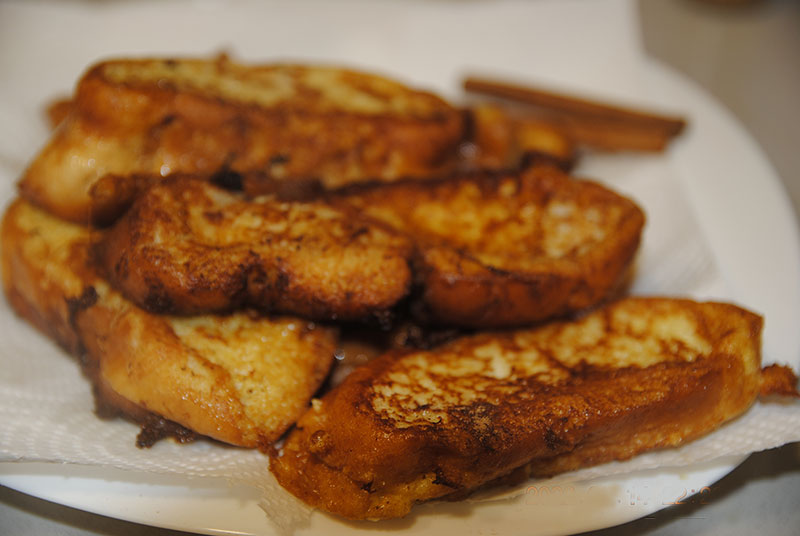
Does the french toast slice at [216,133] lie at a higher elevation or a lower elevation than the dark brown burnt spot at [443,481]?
higher

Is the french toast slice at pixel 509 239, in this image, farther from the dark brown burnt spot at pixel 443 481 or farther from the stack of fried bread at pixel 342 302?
the dark brown burnt spot at pixel 443 481

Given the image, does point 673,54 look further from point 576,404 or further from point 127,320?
point 127,320

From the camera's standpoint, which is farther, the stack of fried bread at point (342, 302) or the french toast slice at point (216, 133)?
the french toast slice at point (216, 133)

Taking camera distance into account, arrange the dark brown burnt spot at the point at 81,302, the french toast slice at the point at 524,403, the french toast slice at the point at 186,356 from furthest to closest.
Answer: the dark brown burnt spot at the point at 81,302, the french toast slice at the point at 186,356, the french toast slice at the point at 524,403

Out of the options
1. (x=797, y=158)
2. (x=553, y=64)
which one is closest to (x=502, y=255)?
(x=553, y=64)

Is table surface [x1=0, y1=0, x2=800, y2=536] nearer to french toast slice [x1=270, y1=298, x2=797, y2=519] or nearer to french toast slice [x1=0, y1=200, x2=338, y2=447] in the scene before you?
french toast slice [x1=270, y1=298, x2=797, y2=519]

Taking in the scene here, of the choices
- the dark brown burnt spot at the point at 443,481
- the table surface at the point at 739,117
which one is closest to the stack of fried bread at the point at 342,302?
the dark brown burnt spot at the point at 443,481

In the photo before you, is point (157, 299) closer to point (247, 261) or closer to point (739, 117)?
point (247, 261)

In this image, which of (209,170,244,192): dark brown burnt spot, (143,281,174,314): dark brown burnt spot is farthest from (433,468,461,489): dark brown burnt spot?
(209,170,244,192): dark brown burnt spot

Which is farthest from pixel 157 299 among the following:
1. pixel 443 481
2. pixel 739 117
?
pixel 739 117
